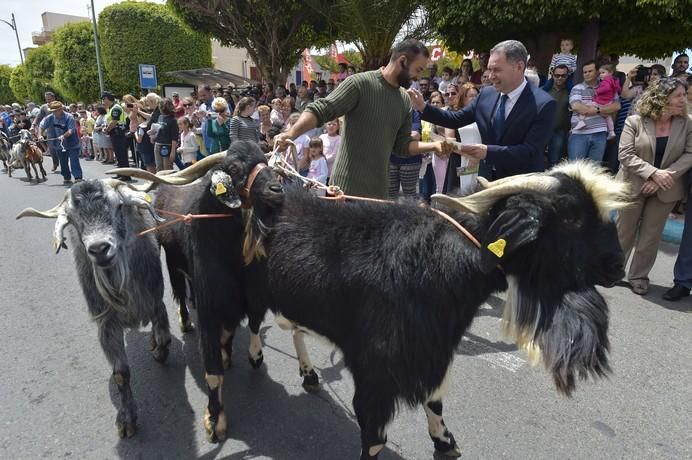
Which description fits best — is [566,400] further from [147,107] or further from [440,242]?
[147,107]

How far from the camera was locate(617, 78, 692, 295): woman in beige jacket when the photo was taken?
14.9 ft

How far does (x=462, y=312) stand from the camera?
204 cm

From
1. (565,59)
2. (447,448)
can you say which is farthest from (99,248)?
(565,59)

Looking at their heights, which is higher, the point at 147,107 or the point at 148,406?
the point at 147,107

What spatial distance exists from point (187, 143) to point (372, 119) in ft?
27.1

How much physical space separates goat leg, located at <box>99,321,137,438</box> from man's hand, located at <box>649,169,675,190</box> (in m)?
5.35

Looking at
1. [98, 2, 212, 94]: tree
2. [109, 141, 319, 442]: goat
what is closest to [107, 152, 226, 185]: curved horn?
[109, 141, 319, 442]: goat

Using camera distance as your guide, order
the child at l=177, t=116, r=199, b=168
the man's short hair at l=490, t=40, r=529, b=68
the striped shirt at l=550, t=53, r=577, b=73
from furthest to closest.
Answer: the child at l=177, t=116, r=199, b=168 → the striped shirt at l=550, t=53, r=577, b=73 → the man's short hair at l=490, t=40, r=529, b=68

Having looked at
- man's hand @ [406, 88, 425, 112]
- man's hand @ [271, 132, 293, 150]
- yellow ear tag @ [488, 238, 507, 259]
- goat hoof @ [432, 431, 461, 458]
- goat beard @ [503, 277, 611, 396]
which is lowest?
goat hoof @ [432, 431, 461, 458]

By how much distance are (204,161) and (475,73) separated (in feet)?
30.8

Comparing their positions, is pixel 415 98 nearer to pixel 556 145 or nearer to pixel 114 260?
pixel 114 260

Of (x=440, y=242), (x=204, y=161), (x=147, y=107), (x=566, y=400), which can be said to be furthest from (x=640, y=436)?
(x=147, y=107)

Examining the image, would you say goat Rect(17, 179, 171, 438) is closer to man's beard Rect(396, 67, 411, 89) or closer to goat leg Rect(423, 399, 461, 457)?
goat leg Rect(423, 399, 461, 457)

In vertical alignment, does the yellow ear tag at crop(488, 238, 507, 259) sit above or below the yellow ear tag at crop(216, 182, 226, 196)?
below
